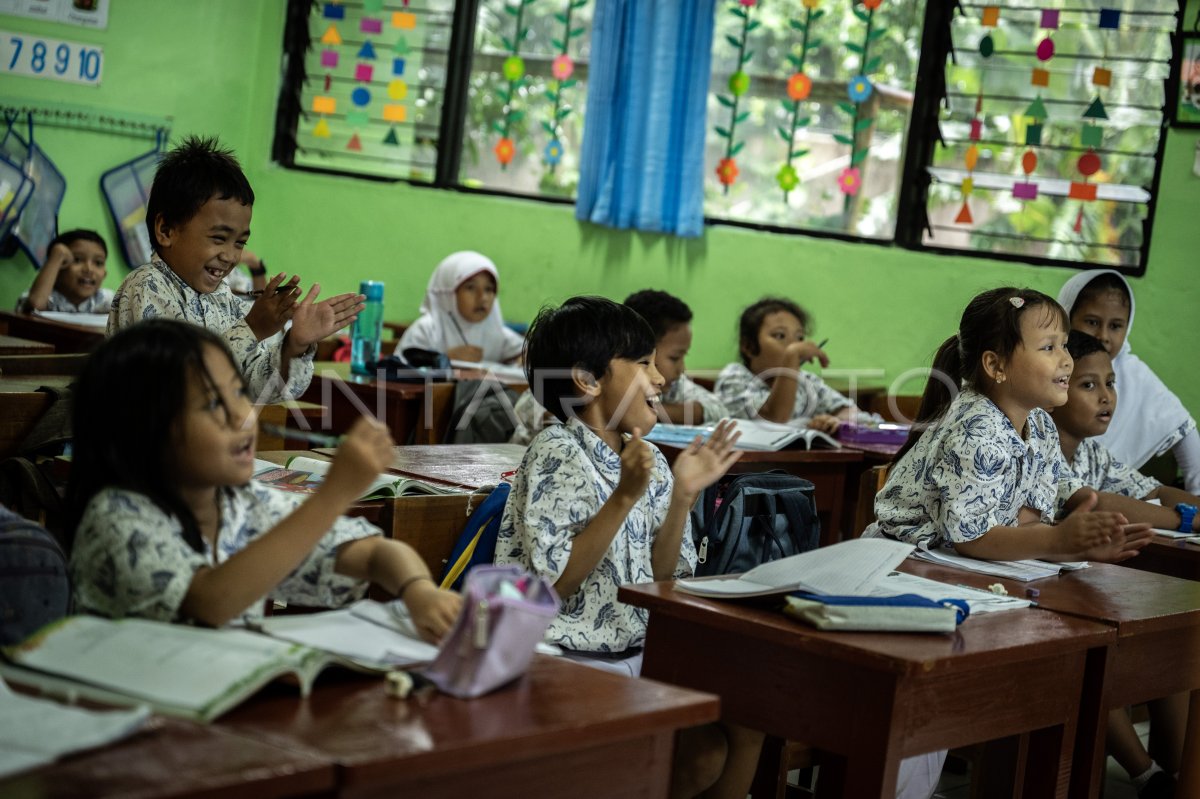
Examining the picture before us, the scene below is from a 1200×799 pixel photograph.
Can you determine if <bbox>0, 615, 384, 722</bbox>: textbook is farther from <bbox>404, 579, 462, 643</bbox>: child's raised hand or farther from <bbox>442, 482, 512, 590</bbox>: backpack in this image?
<bbox>442, 482, 512, 590</bbox>: backpack

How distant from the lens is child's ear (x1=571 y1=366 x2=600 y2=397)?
249cm

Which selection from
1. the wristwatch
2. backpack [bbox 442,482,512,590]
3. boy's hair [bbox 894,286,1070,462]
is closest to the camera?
backpack [bbox 442,482,512,590]

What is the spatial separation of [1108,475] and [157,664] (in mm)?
3005

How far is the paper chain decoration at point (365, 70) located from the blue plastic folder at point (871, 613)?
5.27 m

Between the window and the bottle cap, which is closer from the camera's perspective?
the bottle cap

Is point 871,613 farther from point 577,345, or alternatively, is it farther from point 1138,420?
point 1138,420

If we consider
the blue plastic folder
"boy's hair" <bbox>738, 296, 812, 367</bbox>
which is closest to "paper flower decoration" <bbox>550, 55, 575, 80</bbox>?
"boy's hair" <bbox>738, 296, 812, 367</bbox>

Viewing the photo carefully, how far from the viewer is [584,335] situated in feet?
8.22

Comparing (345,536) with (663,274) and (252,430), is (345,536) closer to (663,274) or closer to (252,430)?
(252,430)

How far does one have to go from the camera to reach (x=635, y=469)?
2.15 meters

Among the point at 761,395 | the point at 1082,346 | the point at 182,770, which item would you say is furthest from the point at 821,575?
the point at 761,395

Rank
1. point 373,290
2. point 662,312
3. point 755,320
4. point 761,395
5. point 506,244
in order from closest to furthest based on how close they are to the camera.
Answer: point 662,312 < point 761,395 < point 755,320 < point 373,290 < point 506,244

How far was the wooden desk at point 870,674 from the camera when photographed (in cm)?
186

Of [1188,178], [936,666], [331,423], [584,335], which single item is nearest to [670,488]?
[584,335]
